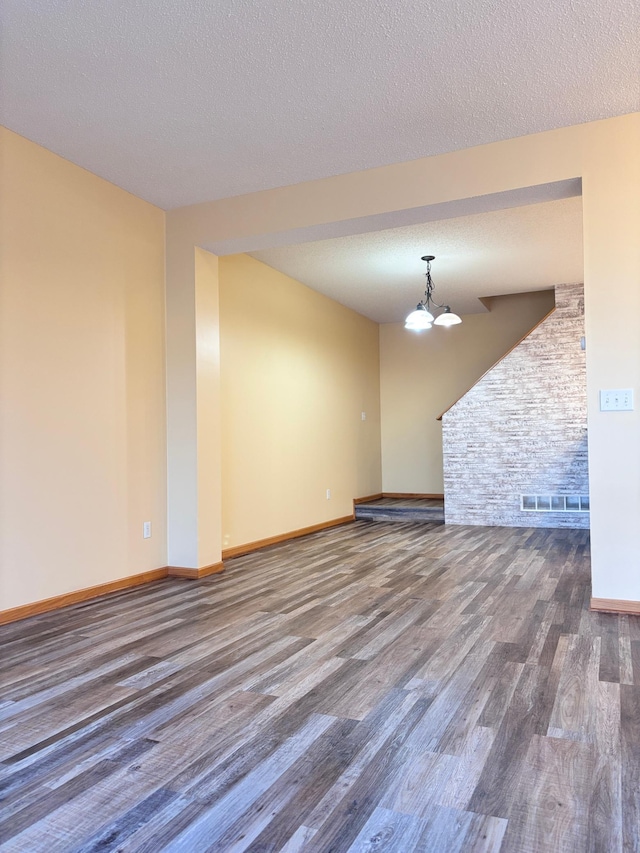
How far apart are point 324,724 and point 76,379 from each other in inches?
104

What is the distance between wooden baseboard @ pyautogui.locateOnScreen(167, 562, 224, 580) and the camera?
4371 mm

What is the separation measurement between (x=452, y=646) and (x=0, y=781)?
183 centimetres

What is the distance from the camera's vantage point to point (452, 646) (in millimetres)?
2754

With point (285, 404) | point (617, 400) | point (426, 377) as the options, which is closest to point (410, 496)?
point (426, 377)

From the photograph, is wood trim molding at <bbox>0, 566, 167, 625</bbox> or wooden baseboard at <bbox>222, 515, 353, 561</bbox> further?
wooden baseboard at <bbox>222, 515, 353, 561</bbox>

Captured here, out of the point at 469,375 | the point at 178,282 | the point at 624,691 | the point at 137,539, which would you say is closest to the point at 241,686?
the point at 624,691

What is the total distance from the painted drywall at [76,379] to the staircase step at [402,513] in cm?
359

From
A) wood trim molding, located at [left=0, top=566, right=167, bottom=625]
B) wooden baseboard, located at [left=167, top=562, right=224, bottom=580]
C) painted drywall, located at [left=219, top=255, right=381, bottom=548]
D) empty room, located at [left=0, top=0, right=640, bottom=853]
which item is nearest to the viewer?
empty room, located at [left=0, top=0, right=640, bottom=853]

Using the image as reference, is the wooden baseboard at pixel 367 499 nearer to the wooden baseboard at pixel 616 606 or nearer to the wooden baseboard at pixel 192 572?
the wooden baseboard at pixel 192 572

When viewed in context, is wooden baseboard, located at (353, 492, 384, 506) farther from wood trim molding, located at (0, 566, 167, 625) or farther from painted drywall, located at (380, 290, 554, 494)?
wood trim molding, located at (0, 566, 167, 625)

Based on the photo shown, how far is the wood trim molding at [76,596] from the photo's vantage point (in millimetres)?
3271

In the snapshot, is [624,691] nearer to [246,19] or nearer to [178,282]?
[246,19]

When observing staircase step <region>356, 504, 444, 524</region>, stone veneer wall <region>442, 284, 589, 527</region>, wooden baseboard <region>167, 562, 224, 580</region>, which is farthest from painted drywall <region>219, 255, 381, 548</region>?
stone veneer wall <region>442, 284, 589, 527</region>

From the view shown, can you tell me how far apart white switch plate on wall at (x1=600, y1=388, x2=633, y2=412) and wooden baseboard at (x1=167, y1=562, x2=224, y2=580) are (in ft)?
9.36
